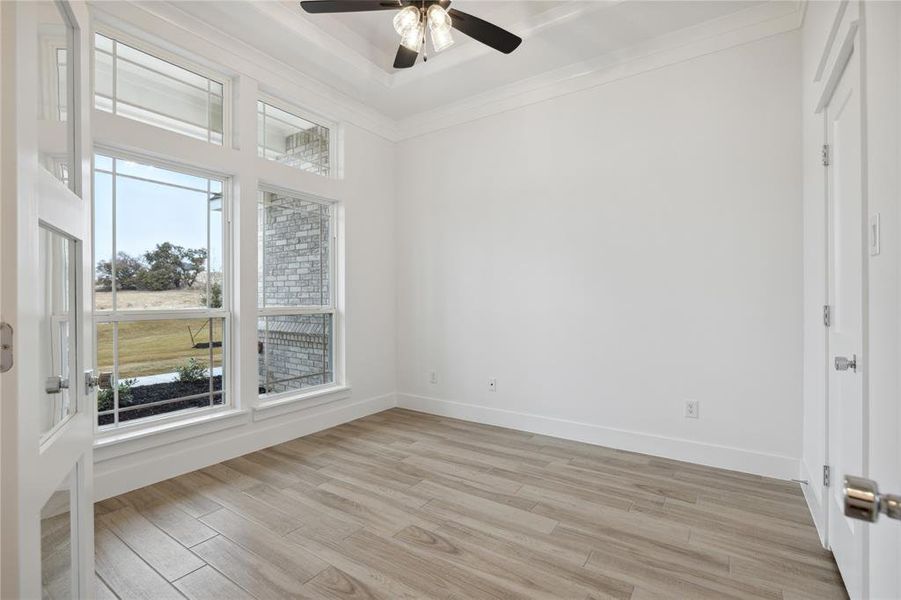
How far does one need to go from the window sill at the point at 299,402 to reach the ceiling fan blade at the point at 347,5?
2.69 metres

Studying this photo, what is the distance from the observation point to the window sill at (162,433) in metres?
2.52

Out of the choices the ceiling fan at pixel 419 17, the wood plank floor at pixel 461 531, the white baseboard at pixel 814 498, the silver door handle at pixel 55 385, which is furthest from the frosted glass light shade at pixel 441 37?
the white baseboard at pixel 814 498

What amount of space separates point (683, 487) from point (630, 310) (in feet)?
4.05

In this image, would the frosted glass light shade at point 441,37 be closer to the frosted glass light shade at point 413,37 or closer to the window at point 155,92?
the frosted glass light shade at point 413,37

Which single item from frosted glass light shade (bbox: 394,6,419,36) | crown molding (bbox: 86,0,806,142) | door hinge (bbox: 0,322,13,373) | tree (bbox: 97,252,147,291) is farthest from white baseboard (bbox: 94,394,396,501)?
frosted glass light shade (bbox: 394,6,419,36)

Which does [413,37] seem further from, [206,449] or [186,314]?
[206,449]

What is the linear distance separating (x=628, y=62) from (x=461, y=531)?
3.39m

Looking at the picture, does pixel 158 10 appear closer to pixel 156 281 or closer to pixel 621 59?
pixel 156 281

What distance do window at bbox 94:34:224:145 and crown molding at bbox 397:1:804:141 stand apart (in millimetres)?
1943

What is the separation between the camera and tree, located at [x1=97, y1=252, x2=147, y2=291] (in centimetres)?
261

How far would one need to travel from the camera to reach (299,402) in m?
3.63

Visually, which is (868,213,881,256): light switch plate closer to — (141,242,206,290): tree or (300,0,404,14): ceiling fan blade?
(300,0,404,14): ceiling fan blade

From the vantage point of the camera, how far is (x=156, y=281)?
9.36ft

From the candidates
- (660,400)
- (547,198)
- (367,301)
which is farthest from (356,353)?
(660,400)
